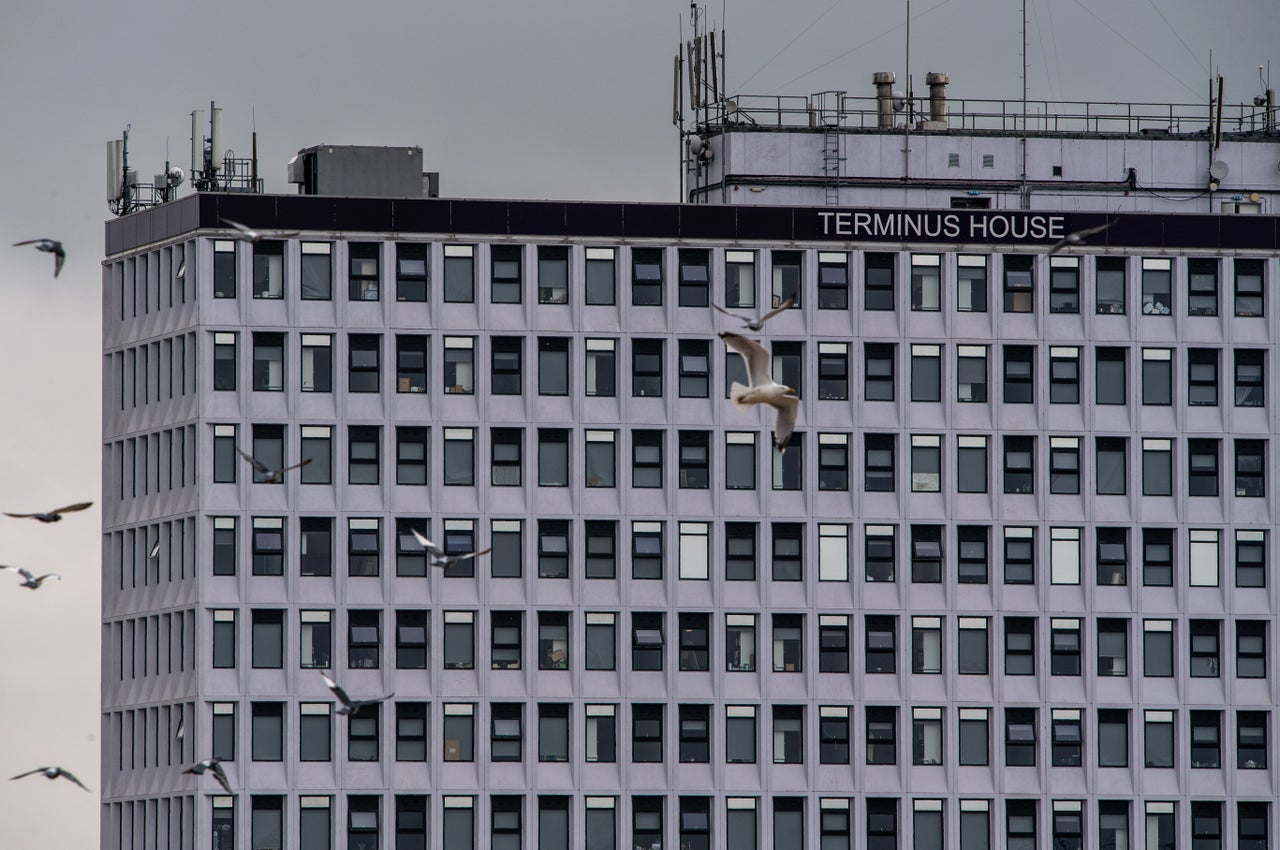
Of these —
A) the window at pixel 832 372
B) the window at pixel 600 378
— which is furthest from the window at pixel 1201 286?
the window at pixel 600 378

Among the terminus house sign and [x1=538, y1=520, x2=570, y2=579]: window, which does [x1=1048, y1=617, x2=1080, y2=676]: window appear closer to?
Result: the terminus house sign

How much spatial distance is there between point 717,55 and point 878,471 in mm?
20812

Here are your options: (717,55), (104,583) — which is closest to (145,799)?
(104,583)

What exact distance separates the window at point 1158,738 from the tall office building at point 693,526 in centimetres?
12

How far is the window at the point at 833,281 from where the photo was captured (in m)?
137

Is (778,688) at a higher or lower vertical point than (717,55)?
lower

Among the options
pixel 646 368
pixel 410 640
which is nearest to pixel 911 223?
pixel 646 368

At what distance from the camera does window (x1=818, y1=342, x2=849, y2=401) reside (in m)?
137

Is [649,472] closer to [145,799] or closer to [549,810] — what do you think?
[549,810]

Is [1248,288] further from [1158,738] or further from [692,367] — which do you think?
[692,367]

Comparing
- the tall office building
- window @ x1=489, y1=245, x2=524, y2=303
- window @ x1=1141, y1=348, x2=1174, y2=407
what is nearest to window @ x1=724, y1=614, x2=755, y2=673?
the tall office building

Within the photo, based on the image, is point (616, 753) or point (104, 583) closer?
point (616, 753)

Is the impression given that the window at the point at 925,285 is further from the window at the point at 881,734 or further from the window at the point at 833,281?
the window at the point at 881,734

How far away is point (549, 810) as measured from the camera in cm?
13338
